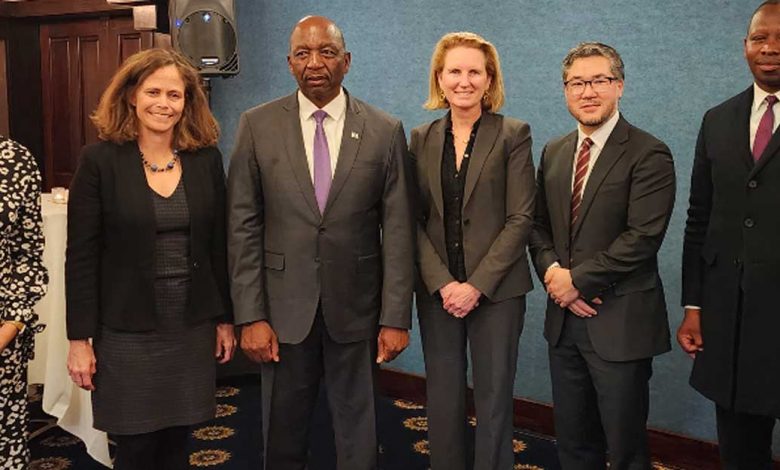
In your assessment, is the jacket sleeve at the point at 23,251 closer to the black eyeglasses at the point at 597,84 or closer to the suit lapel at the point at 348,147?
the suit lapel at the point at 348,147

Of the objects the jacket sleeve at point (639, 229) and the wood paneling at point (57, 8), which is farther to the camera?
the wood paneling at point (57, 8)

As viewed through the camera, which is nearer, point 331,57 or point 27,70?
point 331,57

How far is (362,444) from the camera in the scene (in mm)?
2584

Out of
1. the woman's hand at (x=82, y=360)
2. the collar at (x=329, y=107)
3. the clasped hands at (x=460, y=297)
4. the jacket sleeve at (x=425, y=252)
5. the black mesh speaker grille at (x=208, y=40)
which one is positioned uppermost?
the black mesh speaker grille at (x=208, y=40)

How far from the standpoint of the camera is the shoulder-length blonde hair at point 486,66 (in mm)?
2646

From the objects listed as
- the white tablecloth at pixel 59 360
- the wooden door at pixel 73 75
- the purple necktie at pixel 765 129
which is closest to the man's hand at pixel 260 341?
the white tablecloth at pixel 59 360

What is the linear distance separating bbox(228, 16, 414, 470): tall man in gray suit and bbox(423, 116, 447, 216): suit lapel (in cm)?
14

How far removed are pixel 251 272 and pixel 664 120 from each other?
1901mm

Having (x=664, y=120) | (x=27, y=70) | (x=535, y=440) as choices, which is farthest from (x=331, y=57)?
(x=27, y=70)

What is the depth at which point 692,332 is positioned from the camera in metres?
2.56

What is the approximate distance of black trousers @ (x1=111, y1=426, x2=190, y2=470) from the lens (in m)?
2.33

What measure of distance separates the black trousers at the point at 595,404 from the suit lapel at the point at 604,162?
1.16 ft

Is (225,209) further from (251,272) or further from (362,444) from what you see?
(362,444)

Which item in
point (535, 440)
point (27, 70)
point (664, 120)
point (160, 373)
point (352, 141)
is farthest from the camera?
point (27, 70)
